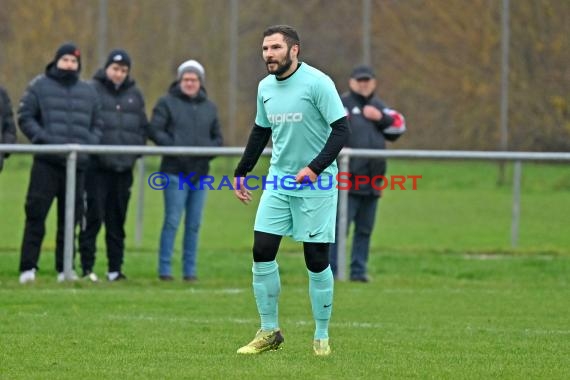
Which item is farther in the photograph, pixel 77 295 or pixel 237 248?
pixel 237 248

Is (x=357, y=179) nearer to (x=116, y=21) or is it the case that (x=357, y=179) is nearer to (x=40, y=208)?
(x=40, y=208)

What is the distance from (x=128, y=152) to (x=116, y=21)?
8941 mm

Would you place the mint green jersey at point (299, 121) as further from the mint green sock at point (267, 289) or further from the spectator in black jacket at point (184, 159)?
the spectator in black jacket at point (184, 159)

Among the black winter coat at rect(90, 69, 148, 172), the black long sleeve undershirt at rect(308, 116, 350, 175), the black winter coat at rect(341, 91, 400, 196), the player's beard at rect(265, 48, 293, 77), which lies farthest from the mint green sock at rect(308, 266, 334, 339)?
the black winter coat at rect(341, 91, 400, 196)

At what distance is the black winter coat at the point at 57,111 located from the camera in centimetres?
1259

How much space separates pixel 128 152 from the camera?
1275 cm

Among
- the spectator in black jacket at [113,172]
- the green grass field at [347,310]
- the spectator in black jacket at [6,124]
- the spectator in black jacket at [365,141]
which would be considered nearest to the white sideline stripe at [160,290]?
the green grass field at [347,310]

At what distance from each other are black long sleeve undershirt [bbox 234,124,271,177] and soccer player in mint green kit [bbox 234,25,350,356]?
179 mm

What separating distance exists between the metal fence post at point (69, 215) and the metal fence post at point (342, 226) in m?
2.61

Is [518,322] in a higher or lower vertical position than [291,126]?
lower

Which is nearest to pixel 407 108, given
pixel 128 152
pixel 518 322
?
pixel 128 152

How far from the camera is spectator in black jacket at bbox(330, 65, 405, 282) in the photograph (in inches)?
540

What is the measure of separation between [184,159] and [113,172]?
721 millimetres

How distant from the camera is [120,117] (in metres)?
13.3
